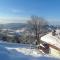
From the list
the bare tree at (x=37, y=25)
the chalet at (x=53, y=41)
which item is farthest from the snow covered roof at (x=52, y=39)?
the bare tree at (x=37, y=25)

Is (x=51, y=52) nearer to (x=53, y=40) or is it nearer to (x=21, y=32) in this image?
(x=53, y=40)

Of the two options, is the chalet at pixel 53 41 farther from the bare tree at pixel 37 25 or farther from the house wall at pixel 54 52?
the bare tree at pixel 37 25

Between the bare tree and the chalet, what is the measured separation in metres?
0.16

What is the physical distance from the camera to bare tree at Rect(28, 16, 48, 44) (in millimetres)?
3232

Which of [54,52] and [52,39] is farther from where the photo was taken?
[52,39]

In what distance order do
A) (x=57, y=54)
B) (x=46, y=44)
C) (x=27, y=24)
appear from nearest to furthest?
(x=57, y=54)
(x=46, y=44)
(x=27, y=24)

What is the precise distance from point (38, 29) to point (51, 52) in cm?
59

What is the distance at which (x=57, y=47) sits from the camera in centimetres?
284

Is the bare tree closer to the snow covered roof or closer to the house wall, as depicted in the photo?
the snow covered roof

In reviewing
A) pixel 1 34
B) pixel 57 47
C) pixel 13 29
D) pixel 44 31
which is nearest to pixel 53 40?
pixel 57 47

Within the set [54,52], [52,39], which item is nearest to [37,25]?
[52,39]

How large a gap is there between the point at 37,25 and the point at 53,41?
52cm

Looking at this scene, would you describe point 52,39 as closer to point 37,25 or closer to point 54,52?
point 54,52

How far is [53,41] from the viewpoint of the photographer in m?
2.98
